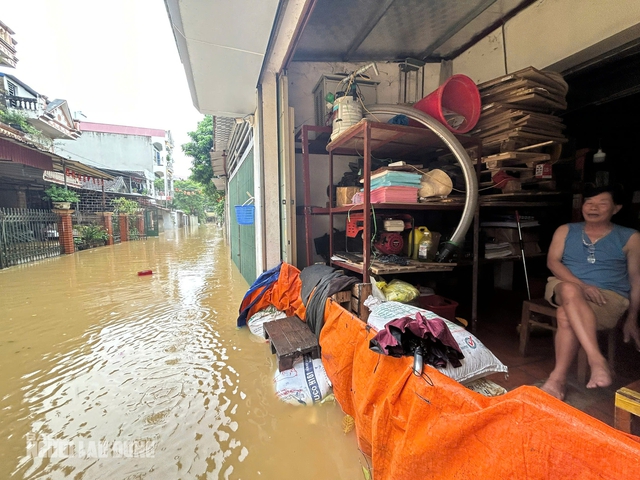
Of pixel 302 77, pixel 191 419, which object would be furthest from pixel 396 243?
pixel 302 77

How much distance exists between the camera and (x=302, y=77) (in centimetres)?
409

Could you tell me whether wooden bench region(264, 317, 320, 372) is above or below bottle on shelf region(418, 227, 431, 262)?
below

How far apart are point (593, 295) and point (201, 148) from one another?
17.6 metres

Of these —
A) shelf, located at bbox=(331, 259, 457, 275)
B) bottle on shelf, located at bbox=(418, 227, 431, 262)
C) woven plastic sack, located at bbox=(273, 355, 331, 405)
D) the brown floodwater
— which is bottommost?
the brown floodwater

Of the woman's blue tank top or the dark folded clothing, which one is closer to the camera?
the dark folded clothing

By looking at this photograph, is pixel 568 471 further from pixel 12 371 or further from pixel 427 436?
pixel 12 371

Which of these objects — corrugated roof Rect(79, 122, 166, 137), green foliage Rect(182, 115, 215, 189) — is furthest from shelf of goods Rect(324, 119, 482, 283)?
corrugated roof Rect(79, 122, 166, 137)

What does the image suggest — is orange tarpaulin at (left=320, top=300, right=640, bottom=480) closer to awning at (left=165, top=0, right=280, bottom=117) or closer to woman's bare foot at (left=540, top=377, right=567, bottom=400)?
woman's bare foot at (left=540, top=377, right=567, bottom=400)

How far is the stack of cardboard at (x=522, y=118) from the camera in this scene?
2791 millimetres

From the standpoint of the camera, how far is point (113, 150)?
26531 millimetres

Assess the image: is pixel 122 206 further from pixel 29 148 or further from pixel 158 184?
pixel 158 184

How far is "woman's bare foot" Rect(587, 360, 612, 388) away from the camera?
1.65 m

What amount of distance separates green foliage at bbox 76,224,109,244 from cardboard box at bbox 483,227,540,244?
48.7 ft

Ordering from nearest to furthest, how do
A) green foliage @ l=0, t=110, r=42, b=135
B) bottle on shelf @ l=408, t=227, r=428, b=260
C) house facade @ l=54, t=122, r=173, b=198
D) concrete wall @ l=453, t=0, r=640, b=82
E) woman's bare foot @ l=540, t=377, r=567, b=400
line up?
woman's bare foot @ l=540, t=377, r=567, b=400
concrete wall @ l=453, t=0, r=640, b=82
bottle on shelf @ l=408, t=227, r=428, b=260
green foliage @ l=0, t=110, r=42, b=135
house facade @ l=54, t=122, r=173, b=198
